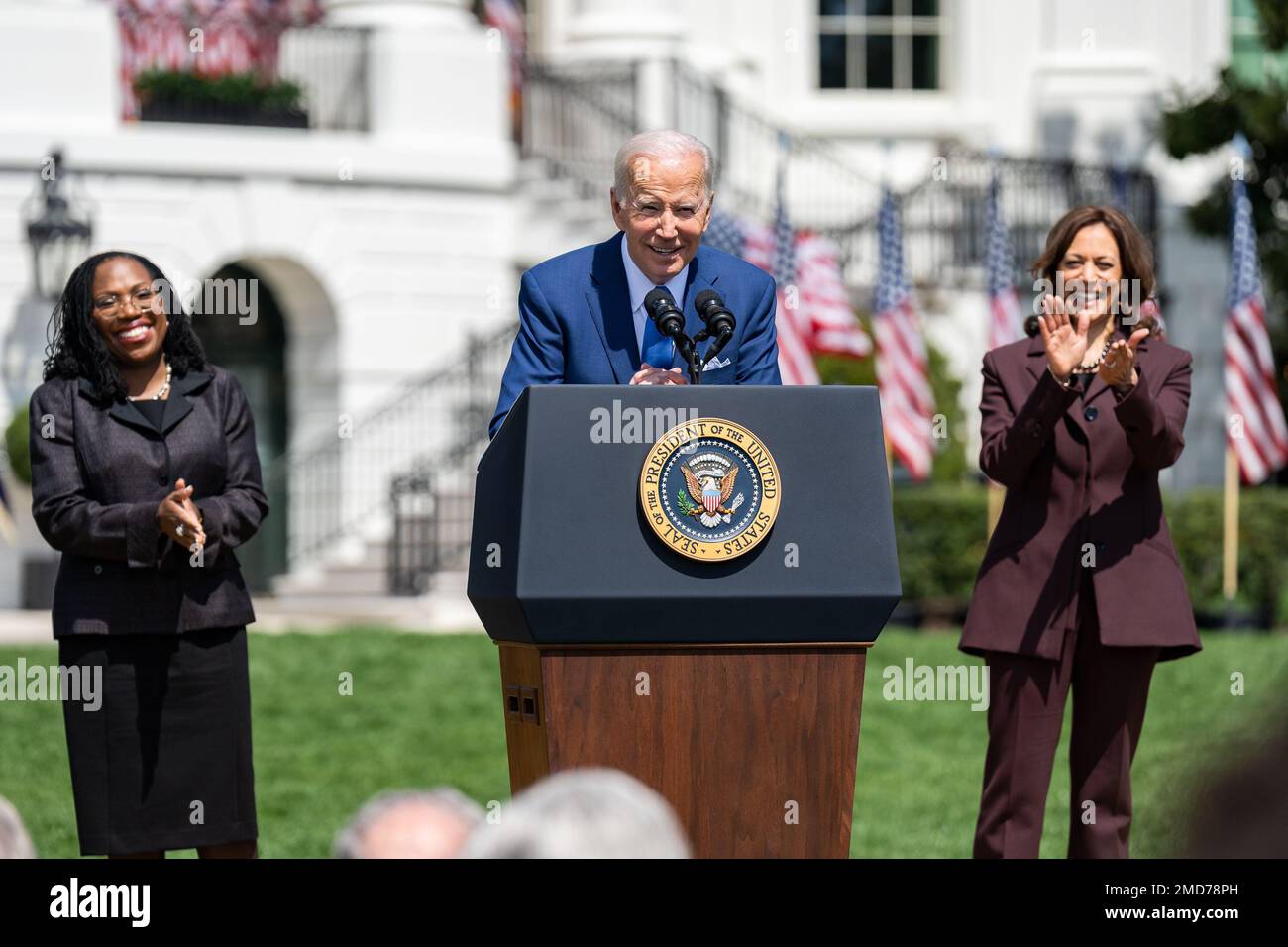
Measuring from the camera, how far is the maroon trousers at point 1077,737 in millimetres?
5617

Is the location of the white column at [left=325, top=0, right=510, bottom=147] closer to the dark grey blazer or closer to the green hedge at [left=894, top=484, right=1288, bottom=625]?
the green hedge at [left=894, top=484, right=1288, bottom=625]

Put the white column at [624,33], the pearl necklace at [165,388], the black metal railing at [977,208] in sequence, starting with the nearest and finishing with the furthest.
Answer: the pearl necklace at [165,388] < the white column at [624,33] < the black metal railing at [977,208]

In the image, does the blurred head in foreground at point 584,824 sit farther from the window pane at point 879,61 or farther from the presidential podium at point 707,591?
the window pane at point 879,61

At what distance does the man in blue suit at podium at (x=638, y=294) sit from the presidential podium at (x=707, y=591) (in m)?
0.53

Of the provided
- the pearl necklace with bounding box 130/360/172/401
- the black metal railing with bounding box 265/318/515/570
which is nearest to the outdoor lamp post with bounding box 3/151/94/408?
the black metal railing with bounding box 265/318/515/570

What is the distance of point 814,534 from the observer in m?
4.37

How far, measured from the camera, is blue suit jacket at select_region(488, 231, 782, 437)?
16.3ft

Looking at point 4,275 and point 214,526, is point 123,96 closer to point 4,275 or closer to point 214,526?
point 4,275

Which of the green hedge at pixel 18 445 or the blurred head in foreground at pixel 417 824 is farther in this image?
the green hedge at pixel 18 445

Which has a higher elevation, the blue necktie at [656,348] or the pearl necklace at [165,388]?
the blue necktie at [656,348]

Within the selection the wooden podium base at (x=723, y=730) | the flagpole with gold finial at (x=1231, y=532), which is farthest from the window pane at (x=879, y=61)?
the wooden podium base at (x=723, y=730)

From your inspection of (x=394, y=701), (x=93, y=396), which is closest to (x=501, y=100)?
(x=394, y=701)

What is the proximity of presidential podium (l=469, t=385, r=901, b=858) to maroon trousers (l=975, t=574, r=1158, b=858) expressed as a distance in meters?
1.37
